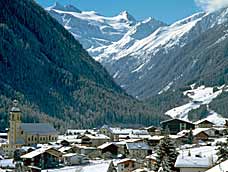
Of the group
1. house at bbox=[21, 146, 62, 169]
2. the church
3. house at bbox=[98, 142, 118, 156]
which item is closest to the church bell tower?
the church

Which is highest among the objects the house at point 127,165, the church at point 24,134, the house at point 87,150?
the church at point 24,134

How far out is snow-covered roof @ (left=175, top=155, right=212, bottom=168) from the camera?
51.8 metres

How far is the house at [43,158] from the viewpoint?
315ft

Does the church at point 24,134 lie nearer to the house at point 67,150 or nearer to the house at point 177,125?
the house at point 67,150

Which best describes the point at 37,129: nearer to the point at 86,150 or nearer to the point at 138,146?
the point at 86,150

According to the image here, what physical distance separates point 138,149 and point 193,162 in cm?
5798

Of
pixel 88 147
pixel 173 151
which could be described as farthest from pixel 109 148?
pixel 173 151

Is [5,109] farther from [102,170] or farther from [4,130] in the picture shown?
[102,170]

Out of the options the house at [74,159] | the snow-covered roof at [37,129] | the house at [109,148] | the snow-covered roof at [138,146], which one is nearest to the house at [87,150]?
the house at [109,148]

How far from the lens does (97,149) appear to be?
117312 mm

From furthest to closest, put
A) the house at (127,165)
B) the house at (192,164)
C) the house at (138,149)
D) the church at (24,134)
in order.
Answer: the church at (24,134), the house at (138,149), the house at (127,165), the house at (192,164)

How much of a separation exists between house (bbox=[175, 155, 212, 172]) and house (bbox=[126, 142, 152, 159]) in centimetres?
5402

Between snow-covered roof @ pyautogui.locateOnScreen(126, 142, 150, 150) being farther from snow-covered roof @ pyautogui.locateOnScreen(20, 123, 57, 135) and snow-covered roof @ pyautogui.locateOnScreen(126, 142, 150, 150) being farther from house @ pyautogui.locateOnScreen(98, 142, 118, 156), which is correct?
snow-covered roof @ pyautogui.locateOnScreen(20, 123, 57, 135)

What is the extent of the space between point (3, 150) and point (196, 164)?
243ft
